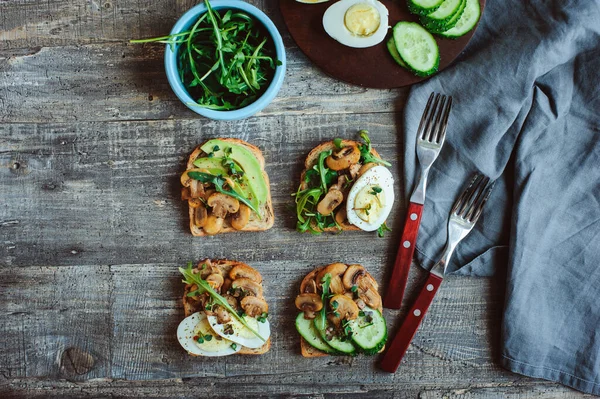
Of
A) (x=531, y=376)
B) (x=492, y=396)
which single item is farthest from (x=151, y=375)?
(x=531, y=376)

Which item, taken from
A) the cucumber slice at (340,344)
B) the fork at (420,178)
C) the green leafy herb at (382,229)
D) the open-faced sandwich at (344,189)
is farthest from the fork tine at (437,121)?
the cucumber slice at (340,344)

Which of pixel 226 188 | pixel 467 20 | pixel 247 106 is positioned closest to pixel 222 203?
pixel 226 188

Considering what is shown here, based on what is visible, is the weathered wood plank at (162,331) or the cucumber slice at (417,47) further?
the weathered wood plank at (162,331)

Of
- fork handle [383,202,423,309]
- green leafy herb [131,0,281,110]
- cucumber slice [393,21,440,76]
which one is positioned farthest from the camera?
fork handle [383,202,423,309]

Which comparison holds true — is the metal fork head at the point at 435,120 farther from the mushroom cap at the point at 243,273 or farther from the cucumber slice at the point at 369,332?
the mushroom cap at the point at 243,273

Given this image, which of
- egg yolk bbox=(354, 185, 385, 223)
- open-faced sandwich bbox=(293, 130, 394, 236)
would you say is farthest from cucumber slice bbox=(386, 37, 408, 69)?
egg yolk bbox=(354, 185, 385, 223)

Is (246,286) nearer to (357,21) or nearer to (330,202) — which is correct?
(330,202)

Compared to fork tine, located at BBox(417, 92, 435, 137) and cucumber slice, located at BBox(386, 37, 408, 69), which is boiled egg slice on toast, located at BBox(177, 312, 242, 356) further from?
cucumber slice, located at BBox(386, 37, 408, 69)

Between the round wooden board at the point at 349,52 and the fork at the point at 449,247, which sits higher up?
the round wooden board at the point at 349,52
